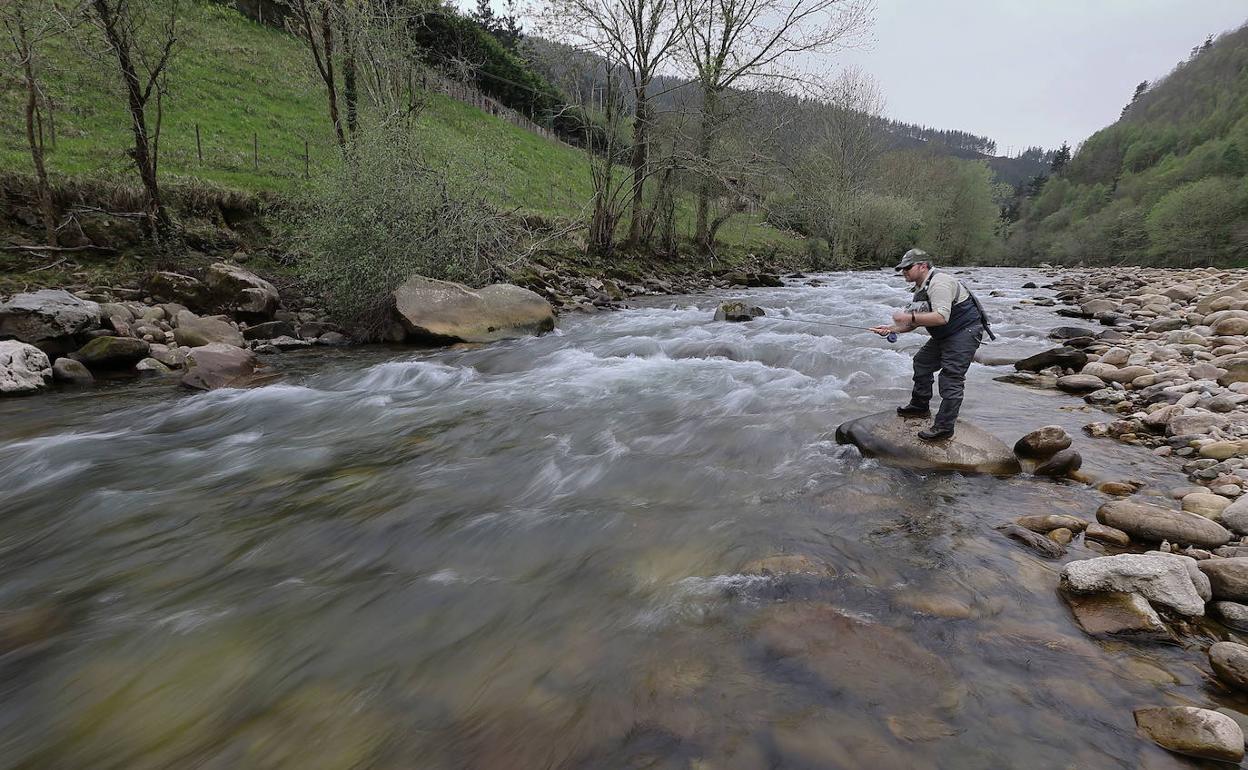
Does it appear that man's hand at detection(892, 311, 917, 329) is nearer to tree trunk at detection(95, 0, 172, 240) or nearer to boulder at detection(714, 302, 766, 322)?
boulder at detection(714, 302, 766, 322)

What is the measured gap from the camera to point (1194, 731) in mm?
2574

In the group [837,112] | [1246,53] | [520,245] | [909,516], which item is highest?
[1246,53]

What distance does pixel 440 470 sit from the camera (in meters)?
Answer: 6.33

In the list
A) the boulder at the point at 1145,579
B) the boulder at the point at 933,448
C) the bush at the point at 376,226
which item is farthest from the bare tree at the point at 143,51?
the boulder at the point at 1145,579

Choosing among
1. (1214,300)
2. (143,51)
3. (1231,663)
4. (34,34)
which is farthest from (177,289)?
(1214,300)

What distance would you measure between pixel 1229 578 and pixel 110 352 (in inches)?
510

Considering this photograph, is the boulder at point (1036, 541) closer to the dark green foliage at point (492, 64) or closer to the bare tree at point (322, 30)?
the bare tree at point (322, 30)

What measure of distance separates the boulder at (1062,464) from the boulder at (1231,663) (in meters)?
2.57

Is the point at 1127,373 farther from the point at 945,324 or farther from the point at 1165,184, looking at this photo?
the point at 1165,184

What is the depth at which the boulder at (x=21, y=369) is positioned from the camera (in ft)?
25.9

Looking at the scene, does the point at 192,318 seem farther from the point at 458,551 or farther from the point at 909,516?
the point at 909,516

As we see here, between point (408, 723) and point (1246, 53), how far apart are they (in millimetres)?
155118

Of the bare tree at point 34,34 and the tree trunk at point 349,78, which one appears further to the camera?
the tree trunk at point 349,78

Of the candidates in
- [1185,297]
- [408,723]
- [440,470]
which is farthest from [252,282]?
[1185,297]
